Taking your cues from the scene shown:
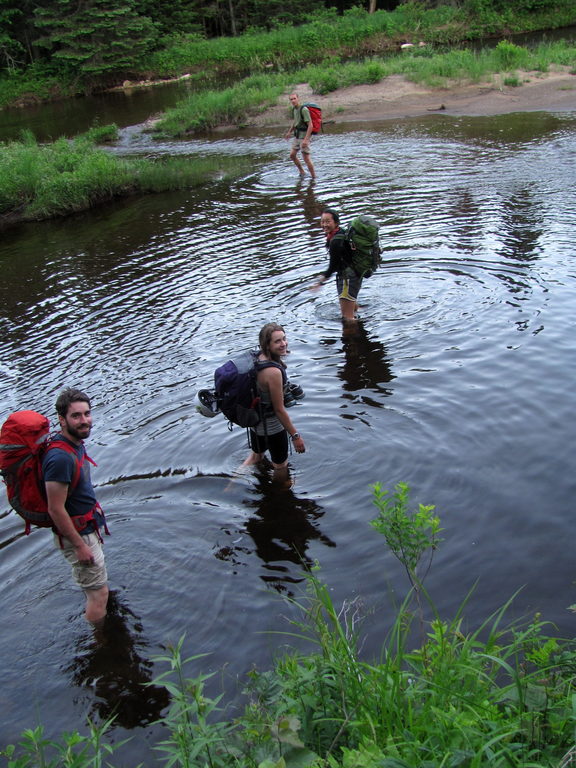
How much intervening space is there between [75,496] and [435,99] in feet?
89.5

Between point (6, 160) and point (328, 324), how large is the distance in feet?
51.2

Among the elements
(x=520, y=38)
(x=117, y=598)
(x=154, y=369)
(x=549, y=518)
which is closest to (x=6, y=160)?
(x=154, y=369)

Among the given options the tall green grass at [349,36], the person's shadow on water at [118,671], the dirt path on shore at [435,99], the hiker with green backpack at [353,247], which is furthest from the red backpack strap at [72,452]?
the tall green grass at [349,36]

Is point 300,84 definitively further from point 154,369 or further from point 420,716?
point 420,716

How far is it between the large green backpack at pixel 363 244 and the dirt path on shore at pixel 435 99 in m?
17.9

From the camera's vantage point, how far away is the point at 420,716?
3.18 meters

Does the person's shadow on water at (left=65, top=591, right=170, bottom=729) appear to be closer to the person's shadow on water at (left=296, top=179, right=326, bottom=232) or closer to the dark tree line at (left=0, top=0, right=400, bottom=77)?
the person's shadow on water at (left=296, top=179, right=326, bottom=232)

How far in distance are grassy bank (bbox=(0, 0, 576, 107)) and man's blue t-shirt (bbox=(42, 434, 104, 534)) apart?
43.9 metres

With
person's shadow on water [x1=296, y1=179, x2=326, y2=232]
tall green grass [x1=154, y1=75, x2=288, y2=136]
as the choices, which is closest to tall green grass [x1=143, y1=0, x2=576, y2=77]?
tall green grass [x1=154, y1=75, x2=288, y2=136]

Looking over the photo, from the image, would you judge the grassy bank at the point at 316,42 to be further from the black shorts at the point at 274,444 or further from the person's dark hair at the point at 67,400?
the person's dark hair at the point at 67,400

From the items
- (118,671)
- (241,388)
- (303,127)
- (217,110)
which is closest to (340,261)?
(241,388)

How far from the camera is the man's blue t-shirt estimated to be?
4.80 m

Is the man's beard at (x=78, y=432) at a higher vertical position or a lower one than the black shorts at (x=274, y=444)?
higher

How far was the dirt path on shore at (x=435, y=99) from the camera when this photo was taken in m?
25.1
